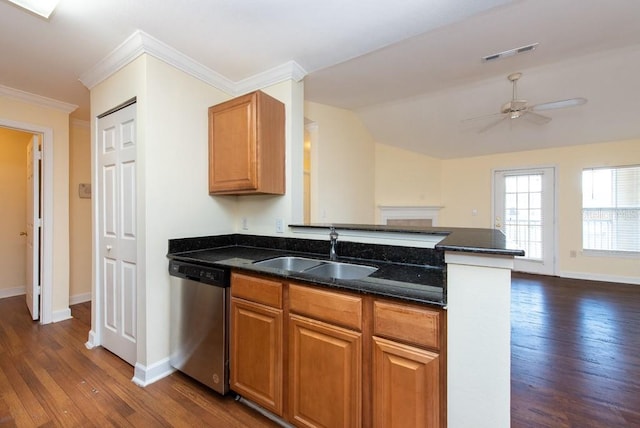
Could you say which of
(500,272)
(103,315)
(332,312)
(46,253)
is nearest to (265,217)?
(332,312)

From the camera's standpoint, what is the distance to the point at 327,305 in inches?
52.5

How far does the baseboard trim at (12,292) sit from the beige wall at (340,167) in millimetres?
4154

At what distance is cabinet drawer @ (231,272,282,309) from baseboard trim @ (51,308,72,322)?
2.72 m

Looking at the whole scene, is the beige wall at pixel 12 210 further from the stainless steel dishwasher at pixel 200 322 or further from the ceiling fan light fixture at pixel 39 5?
the stainless steel dishwasher at pixel 200 322

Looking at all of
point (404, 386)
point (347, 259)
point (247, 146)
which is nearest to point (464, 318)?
point (404, 386)

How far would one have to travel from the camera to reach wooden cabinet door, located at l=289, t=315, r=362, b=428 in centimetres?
126

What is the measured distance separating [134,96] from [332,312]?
2.07 m

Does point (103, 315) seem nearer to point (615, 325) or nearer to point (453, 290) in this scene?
point (453, 290)

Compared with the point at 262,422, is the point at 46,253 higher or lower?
higher

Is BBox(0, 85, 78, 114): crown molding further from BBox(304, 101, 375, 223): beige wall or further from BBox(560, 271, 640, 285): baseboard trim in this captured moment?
BBox(560, 271, 640, 285): baseboard trim

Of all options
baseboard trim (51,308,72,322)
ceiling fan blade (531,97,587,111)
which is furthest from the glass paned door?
baseboard trim (51,308,72,322)

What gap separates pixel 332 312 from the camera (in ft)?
4.33

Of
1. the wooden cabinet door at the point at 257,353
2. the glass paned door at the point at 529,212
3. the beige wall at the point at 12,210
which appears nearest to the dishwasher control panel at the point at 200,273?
the wooden cabinet door at the point at 257,353

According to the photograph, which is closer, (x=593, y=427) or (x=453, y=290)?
(x=453, y=290)
